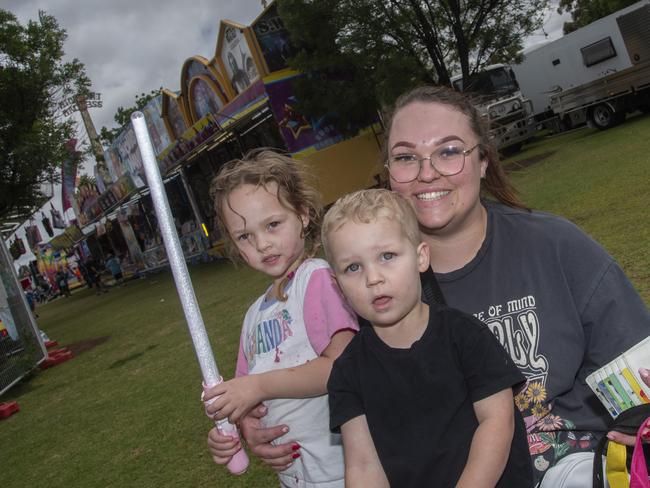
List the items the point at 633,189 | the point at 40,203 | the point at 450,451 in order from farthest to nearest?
the point at 40,203 < the point at 633,189 < the point at 450,451

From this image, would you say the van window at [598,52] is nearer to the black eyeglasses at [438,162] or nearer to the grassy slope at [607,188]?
the grassy slope at [607,188]

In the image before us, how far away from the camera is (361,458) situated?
65.5 inches

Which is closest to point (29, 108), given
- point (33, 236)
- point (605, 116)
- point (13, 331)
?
point (13, 331)

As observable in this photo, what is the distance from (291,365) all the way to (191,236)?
22200 mm

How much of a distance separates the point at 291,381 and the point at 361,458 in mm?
363

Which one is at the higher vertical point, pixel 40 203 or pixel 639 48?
pixel 40 203

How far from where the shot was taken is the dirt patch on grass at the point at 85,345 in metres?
11.8

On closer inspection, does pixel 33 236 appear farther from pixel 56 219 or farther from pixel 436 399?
pixel 436 399

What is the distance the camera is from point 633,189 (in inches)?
311

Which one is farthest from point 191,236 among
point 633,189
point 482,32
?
point 633,189

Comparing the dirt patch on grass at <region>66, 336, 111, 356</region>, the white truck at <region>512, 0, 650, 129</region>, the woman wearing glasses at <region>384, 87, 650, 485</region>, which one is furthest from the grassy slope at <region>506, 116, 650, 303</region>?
the dirt patch on grass at <region>66, 336, 111, 356</region>

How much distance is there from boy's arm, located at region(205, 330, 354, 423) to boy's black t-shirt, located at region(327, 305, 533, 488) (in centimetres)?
29

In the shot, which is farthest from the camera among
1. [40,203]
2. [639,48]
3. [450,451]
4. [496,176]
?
[40,203]

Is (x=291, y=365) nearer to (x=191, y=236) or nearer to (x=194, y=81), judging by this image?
(x=194, y=81)
